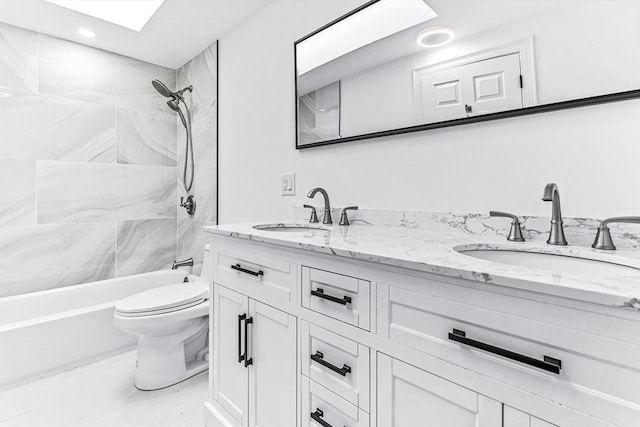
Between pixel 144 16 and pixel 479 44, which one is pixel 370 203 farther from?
pixel 144 16

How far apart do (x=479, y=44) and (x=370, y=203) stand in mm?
713

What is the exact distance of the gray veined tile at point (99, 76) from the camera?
223 centimetres

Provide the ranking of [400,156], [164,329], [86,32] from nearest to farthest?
1. [400,156]
2. [164,329]
3. [86,32]

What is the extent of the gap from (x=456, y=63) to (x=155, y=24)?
2.02 m

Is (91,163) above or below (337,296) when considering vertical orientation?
above

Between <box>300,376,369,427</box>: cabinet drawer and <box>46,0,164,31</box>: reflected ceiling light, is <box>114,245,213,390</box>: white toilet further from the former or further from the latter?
<box>46,0,164,31</box>: reflected ceiling light

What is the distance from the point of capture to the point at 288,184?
5.91ft

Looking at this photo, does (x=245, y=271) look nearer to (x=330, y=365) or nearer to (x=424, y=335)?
(x=330, y=365)

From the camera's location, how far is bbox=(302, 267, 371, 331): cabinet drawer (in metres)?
0.81

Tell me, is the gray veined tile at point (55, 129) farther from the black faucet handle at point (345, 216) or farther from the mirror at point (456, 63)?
the black faucet handle at point (345, 216)

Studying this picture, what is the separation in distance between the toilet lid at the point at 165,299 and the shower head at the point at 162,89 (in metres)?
1.59

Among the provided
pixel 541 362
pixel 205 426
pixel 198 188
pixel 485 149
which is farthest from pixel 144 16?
pixel 541 362

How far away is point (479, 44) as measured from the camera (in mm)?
1085

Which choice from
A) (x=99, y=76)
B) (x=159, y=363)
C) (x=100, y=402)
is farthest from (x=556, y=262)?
(x=99, y=76)
